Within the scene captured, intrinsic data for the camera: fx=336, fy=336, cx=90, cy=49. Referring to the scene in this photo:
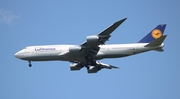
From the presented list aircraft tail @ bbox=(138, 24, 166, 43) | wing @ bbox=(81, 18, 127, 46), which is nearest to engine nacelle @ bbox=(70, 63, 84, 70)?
wing @ bbox=(81, 18, 127, 46)

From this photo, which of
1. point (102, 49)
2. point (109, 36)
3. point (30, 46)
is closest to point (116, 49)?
point (102, 49)

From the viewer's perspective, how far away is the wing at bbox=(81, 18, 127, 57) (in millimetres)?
41103

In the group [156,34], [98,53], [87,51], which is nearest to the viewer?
[87,51]

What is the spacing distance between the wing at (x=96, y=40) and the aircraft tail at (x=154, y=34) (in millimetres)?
8149

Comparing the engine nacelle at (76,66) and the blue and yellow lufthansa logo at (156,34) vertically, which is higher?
the blue and yellow lufthansa logo at (156,34)

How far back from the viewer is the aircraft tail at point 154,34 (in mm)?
49688

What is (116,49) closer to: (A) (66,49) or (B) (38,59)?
(A) (66,49)

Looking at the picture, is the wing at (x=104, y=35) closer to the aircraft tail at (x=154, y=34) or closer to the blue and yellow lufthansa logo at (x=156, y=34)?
the aircraft tail at (x=154, y=34)

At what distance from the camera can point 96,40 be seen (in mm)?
42688

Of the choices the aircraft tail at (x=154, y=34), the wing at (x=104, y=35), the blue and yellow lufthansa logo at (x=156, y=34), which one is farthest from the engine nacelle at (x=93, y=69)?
the blue and yellow lufthansa logo at (x=156, y=34)

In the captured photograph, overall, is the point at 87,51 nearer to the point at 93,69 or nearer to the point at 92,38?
the point at 92,38

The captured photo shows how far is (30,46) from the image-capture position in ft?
161

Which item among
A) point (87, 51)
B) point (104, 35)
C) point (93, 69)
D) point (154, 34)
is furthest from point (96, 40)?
point (154, 34)

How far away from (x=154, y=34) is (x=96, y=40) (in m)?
11.5
